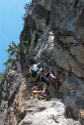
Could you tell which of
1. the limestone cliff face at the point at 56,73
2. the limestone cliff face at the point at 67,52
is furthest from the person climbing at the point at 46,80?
the limestone cliff face at the point at 67,52

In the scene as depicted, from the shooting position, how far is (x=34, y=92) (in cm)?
1986

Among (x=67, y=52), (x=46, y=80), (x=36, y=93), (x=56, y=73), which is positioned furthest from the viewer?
(x=56, y=73)

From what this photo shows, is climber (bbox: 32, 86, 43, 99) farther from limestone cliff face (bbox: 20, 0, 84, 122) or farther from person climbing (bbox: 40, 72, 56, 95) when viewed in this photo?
limestone cliff face (bbox: 20, 0, 84, 122)

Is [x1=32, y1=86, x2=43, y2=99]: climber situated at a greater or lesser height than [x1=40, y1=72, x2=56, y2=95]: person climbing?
lesser

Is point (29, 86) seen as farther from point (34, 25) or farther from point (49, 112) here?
point (34, 25)

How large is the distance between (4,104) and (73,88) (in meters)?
11.6

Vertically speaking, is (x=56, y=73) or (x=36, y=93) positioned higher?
(x=56, y=73)

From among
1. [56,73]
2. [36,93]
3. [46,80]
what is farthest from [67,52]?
[36,93]

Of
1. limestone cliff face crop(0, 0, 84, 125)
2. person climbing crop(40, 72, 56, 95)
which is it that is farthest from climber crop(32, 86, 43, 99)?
limestone cliff face crop(0, 0, 84, 125)

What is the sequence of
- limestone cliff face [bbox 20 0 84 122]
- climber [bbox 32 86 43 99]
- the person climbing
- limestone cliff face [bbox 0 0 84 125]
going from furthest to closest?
the person climbing, climber [bbox 32 86 43 99], limestone cliff face [bbox 20 0 84 122], limestone cliff face [bbox 0 0 84 125]

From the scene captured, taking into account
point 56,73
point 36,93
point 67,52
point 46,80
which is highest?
point 67,52

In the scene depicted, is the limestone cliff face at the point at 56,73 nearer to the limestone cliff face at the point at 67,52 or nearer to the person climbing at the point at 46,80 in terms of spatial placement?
the limestone cliff face at the point at 67,52

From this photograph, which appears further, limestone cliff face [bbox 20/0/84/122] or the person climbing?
the person climbing

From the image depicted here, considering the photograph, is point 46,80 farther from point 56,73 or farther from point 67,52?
point 67,52
